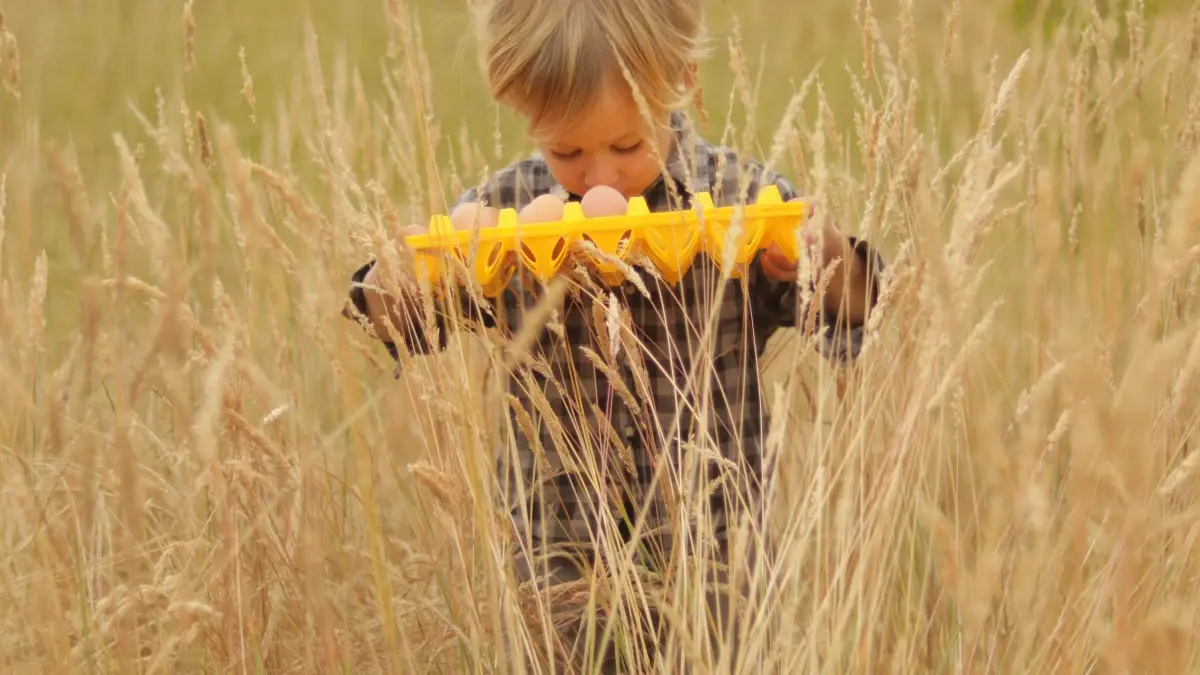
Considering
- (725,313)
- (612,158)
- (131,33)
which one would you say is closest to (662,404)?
(725,313)

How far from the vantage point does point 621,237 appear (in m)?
1.16

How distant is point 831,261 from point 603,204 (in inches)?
9.9

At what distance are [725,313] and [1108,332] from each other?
635 millimetres

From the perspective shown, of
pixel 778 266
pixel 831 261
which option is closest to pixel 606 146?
pixel 778 266

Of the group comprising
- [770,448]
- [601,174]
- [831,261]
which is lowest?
[770,448]

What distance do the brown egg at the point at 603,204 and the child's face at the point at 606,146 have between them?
7.2 inches

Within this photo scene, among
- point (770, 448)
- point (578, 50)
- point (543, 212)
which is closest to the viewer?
point (770, 448)

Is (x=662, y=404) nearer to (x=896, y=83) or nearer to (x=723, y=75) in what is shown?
(x=896, y=83)

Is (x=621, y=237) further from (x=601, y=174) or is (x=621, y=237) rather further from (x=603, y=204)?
(x=601, y=174)

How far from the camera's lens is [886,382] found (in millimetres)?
1092

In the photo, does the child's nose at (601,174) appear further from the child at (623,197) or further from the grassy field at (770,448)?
the grassy field at (770,448)

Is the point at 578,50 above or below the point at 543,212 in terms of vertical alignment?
above

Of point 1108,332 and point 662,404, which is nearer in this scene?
point 1108,332

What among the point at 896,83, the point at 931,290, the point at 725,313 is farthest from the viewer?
the point at 725,313
